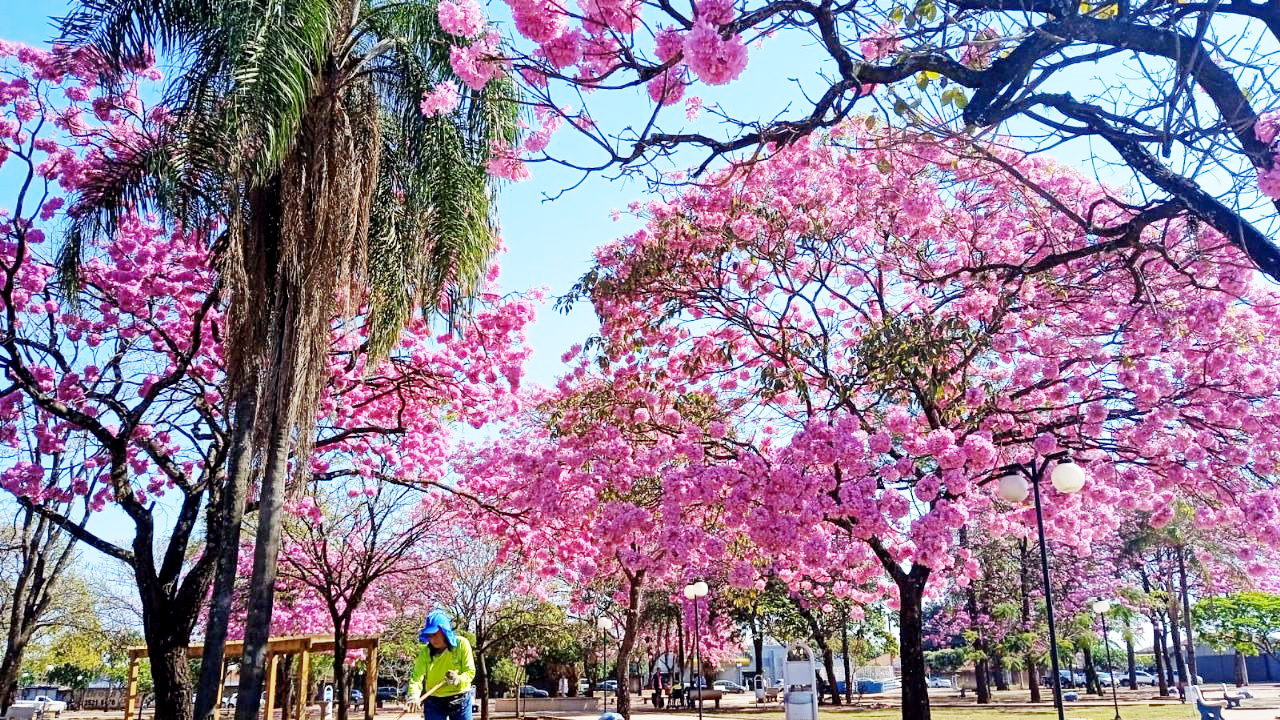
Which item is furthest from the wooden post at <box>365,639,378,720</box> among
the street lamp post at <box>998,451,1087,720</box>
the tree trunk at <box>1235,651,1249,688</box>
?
the tree trunk at <box>1235,651,1249,688</box>

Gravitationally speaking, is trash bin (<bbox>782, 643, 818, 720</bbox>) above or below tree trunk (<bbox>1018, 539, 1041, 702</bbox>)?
below

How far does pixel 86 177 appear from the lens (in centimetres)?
880

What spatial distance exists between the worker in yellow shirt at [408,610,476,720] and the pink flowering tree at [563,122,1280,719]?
3952 mm

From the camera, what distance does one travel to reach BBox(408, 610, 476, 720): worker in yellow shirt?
7039mm

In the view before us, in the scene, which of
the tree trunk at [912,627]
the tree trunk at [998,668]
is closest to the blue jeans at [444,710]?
the tree trunk at [912,627]

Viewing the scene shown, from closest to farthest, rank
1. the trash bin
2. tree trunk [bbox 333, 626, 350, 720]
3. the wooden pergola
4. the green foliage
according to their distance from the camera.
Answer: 1. the wooden pergola
2. the trash bin
3. tree trunk [bbox 333, 626, 350, 720]
4. the green foliage

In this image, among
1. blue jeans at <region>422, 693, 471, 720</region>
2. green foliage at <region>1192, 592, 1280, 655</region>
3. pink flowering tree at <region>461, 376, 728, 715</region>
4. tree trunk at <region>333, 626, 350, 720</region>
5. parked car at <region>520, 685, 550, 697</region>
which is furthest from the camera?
parked car at <region>520, 685, 550, 697</region>

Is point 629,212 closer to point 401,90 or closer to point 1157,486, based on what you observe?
point 401,90

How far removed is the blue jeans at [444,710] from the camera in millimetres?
7117

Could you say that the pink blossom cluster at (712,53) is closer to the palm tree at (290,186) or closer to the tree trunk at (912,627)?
the palm tree at (290,186)

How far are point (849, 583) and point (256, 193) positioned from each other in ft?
40.0

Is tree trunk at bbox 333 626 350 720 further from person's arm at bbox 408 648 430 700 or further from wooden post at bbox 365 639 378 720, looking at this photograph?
person's arm at bbox 408 648 430 700

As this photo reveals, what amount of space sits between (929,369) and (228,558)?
6.57m

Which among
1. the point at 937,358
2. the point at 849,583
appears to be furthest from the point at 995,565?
the point at 937,358
